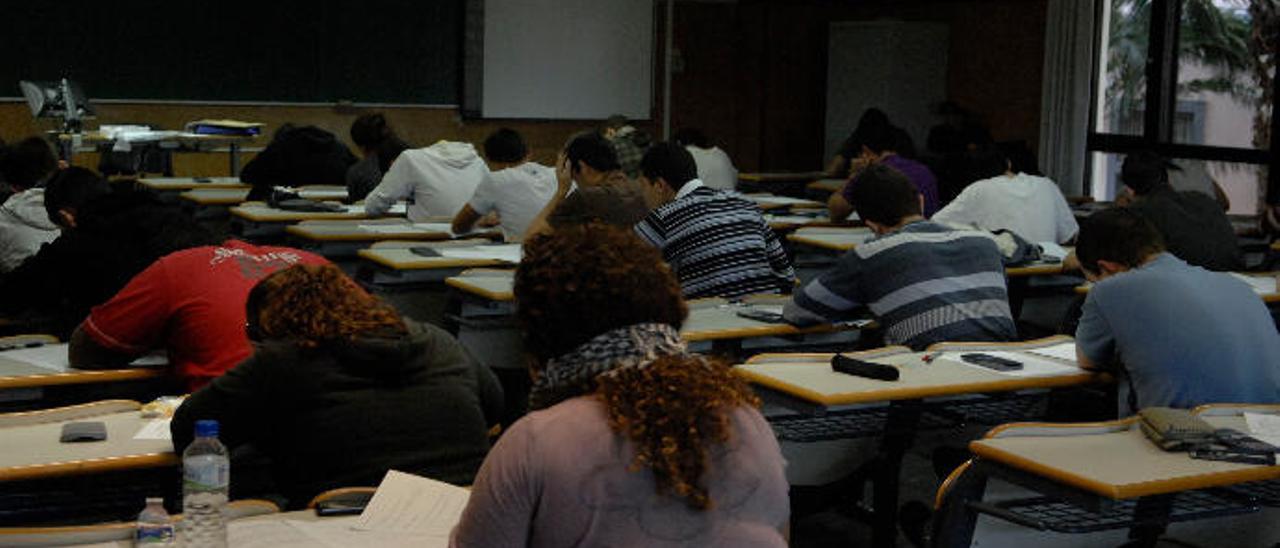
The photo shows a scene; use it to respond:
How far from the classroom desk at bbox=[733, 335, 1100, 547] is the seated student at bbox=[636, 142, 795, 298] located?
1.28 meters

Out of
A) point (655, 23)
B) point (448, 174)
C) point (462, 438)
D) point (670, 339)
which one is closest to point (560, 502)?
point (670, 339)

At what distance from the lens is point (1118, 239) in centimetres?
440

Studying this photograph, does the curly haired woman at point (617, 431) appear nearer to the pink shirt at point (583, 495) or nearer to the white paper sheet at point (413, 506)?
the pink shirt at point (583, 495)

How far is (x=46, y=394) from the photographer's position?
4.32 m

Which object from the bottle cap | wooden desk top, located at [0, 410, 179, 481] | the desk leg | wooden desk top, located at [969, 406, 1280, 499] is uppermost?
the bottle cap

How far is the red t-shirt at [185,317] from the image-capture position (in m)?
4.25

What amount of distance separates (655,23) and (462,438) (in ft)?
40.5

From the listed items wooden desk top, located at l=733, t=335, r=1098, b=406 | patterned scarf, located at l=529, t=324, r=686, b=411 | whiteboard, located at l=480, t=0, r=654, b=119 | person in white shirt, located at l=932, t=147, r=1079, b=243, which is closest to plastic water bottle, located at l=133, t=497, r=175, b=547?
patterned scarf, located at l=529, t=324, r=686, b=411

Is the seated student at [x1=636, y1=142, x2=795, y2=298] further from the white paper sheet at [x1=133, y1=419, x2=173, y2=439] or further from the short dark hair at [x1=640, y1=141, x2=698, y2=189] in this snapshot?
the white paper sheet at [x1=133, y1=419, x2=173, y2=439]

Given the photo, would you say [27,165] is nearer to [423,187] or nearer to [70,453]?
[423,187]

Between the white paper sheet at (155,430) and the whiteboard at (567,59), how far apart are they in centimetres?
1100

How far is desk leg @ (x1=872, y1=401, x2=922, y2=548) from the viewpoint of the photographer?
4363mm

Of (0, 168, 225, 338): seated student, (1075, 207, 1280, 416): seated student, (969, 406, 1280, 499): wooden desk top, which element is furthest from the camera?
(0, 168, 225, 338): seated student

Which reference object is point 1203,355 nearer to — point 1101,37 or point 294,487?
point 294,487
